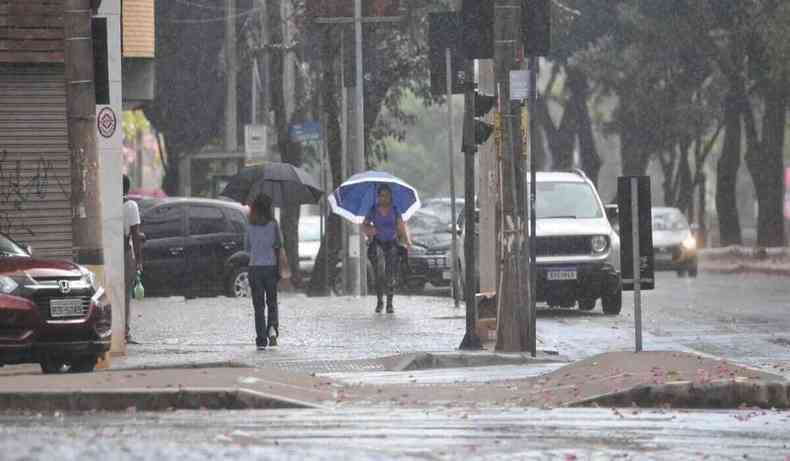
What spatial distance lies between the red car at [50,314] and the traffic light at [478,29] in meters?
4.14

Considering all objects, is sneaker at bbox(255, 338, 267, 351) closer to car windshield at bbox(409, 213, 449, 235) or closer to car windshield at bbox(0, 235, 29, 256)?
car windshield at bbox(0, 235, 29, 256)

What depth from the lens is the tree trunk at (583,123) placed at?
63.3m

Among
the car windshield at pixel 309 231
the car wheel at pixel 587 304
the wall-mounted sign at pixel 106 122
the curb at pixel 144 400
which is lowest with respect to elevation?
the car wheel at pixel 587 304

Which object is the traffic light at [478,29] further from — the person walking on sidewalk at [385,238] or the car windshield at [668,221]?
the car windshield at [668,221]

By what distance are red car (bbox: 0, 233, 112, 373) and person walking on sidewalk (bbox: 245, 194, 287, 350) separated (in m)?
3.22

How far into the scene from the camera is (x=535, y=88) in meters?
18.4

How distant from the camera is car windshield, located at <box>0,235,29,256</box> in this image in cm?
1762

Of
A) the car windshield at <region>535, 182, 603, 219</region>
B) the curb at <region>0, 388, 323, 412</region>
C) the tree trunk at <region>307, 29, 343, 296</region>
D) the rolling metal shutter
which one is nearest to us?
the curb at <region>0, 388, 323, 412</region>

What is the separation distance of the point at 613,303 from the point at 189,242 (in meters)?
7.97

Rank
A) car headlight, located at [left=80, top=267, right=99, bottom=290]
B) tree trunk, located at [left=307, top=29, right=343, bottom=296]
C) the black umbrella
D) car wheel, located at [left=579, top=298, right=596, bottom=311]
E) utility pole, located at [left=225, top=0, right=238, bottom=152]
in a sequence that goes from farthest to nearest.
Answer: utility pole, located at [left=225, top=0, right=238, bottom=152] → tree trunk, located at [left=307, top=29, right=343, bottom=296] → car wheel, located at [left=579, top=298, right=596, bottom=311] → the black umbrella → car headlight, located at [left=80, top=267, right=99, bottom=290]

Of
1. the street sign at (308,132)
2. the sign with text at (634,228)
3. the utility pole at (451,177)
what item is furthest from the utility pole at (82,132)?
the street sign at (308,132)

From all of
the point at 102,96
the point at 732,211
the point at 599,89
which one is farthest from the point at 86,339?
the point at 599,89

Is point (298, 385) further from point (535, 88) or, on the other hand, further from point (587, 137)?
point (587, 137)

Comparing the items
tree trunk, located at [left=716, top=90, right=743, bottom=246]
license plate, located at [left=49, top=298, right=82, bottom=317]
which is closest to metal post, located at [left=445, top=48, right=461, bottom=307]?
license plate, located at [left=49, top=298, right=82, bottom=317]
